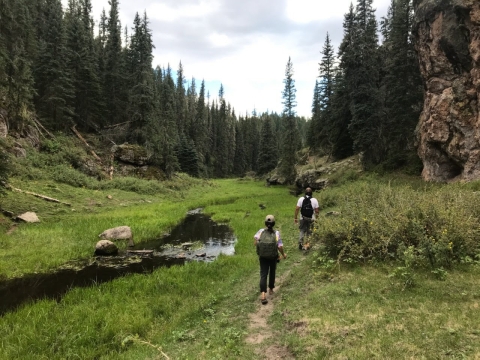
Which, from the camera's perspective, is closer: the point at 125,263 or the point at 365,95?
the point at 125,263

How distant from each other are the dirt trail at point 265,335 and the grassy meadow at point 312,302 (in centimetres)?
7

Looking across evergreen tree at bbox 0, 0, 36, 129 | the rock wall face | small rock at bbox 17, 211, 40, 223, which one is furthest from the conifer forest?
small rock at bbox 17, 211, 40, 223

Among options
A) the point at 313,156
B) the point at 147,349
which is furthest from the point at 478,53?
the point at 313,156

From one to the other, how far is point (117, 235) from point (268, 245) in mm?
12297

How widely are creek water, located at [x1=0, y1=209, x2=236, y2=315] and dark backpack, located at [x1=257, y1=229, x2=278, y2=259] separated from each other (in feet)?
23.0

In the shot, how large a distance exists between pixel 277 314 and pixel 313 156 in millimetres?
50531

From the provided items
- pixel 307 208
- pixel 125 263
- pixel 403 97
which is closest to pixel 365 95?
pixel 403 97

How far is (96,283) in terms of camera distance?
11828 millimetres

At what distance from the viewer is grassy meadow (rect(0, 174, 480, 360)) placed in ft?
19.4

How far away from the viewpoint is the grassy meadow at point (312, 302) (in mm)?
5918

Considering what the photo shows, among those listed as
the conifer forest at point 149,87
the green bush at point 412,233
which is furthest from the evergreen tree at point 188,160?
the green bush at point 412,233

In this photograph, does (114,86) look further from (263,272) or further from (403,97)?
(263,272)

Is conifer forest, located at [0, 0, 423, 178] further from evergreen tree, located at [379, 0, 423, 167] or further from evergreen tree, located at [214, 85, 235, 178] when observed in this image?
evergreen tree, located at [214, 85, 235, 178]

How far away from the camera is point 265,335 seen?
23.1ft
